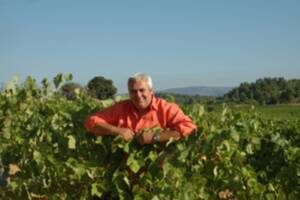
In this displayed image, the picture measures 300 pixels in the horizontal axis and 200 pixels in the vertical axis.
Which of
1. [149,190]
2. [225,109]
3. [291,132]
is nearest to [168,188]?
[149,190]

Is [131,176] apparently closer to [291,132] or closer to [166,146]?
[166,146]

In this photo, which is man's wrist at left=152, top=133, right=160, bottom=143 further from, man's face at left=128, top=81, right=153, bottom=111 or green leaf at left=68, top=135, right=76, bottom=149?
green leaf at left=68, top=135, right=76, bottom=149

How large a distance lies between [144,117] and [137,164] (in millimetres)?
417

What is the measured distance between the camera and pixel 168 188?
3.91 meters

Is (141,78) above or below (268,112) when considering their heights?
above

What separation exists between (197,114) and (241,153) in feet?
3.00

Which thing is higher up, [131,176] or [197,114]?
[197,114]

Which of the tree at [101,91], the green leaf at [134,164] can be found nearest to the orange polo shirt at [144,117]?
the green leaf at [134,164]

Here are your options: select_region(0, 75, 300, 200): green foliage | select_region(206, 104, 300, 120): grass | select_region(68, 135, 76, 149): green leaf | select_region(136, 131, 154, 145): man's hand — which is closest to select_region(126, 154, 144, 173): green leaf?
select_region(0, 75, 300, 200): green foliage

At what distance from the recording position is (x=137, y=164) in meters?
3.97

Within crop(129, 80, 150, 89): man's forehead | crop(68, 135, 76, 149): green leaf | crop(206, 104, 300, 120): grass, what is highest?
crop(129, 80, 150, 89): man's forehead

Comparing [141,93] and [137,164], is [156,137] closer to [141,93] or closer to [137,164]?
[137,164]

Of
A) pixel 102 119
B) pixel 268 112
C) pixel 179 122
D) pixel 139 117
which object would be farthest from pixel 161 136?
pixel 268 112

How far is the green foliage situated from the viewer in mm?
3973
